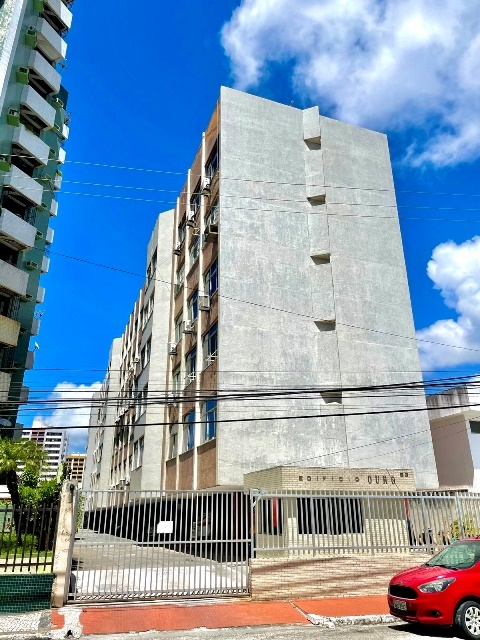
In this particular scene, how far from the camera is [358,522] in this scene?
501 inches

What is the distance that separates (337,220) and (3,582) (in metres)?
23.5

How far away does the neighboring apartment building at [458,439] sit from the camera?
90.4ft

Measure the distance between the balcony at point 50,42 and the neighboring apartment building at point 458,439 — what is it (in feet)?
107

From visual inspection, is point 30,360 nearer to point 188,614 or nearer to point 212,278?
point 212,278

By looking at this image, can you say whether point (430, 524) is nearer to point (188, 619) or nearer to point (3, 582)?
point (188, 619)

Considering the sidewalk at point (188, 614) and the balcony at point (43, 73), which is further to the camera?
the balcony at point (43, 73)

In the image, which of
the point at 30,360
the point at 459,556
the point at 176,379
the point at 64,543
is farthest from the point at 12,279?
the point at 459,556

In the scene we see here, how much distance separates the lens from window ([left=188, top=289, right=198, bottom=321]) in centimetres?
2890

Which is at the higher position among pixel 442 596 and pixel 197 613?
pixel 442 596

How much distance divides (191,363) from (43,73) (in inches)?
823

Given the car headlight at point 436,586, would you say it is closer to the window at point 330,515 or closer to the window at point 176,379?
the window at point 330,515

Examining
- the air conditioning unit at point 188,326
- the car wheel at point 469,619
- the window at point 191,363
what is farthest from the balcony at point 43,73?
the car wheel at point 469,619

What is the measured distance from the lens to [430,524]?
1323 centimetres

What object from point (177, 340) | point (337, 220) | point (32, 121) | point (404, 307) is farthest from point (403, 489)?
point (32, 121)
